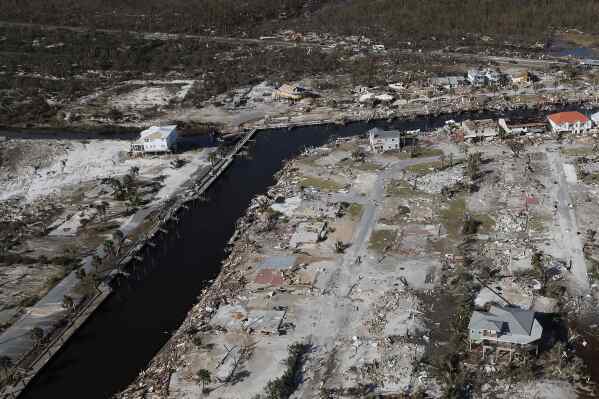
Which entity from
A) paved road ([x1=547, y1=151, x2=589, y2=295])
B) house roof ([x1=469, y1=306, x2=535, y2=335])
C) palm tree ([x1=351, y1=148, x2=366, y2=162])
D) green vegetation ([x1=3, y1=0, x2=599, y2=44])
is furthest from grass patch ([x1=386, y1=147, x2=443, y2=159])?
green vegetation ([x1=3, y1=0, x2=599, y2=44])

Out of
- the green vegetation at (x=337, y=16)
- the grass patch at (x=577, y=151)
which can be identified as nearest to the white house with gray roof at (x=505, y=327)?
the grass patch at (x=577, y=151)

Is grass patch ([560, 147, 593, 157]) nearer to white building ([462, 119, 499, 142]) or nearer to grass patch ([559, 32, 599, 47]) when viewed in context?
white building ([462, 119, 499, 142])

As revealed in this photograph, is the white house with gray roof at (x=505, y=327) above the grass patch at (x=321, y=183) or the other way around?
the other way around

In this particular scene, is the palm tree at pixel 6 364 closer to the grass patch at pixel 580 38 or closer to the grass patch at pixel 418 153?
the grass patch at pixel 418 153

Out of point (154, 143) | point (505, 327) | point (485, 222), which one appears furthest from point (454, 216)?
point (154, 143)

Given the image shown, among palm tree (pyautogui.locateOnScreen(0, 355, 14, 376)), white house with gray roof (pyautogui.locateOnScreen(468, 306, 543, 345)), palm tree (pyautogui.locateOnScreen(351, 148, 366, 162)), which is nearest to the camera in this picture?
white house with gray roof (pyautogui.locateOnScreen(468, 306, 543, 345))
